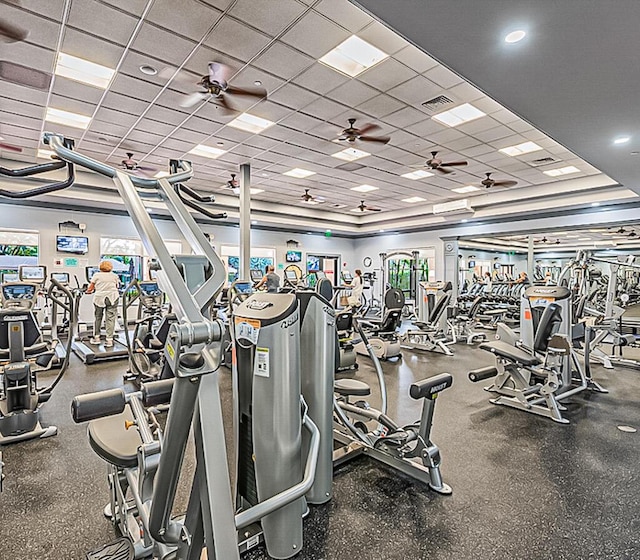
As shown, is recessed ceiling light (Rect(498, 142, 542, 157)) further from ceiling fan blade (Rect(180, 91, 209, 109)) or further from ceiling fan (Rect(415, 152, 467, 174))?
ceiling fan blade (Rect(180, 91, 209, 109))

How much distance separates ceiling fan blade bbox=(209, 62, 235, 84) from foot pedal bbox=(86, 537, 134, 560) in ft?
12.8

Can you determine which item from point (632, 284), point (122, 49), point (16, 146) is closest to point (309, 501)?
point (122, 49)

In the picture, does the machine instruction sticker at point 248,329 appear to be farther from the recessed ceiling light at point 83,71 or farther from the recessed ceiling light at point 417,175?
the recessed ceiling light at point 417,175

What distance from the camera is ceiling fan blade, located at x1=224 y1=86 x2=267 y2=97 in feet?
14.2

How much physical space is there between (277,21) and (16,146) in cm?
555

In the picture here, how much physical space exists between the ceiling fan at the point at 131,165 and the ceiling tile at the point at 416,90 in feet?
15.4

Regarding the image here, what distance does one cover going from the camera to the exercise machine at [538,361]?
12.7ft

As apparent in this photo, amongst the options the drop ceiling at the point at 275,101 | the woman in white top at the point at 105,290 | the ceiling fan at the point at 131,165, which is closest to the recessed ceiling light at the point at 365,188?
the drop ceiling at the point at 275,101

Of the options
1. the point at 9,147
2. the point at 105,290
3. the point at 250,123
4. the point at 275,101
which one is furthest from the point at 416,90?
the point at 9,147

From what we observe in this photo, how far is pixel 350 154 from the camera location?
22.4 feet

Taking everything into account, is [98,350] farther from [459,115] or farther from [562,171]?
[562,171]

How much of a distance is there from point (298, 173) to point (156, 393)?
690cm

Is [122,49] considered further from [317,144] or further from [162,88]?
[317,144]

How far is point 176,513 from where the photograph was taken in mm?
2234
